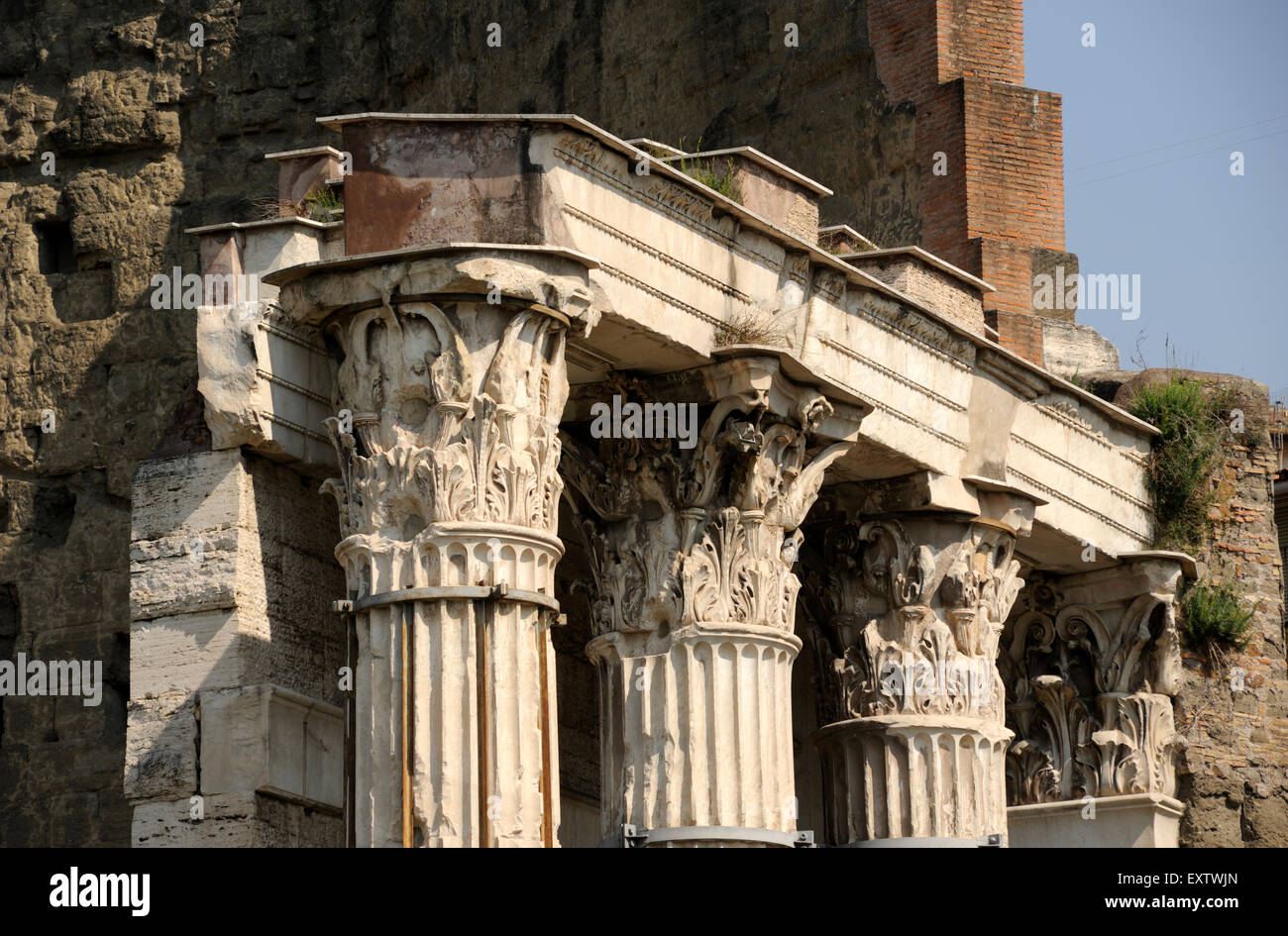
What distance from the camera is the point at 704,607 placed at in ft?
51.6

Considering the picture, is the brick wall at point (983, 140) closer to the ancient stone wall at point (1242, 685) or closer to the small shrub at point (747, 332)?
the ancient stone wall at point (1242, 685)

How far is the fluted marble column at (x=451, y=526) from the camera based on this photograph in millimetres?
13625

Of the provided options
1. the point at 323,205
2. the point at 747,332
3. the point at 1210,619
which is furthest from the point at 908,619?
the point at 323,205

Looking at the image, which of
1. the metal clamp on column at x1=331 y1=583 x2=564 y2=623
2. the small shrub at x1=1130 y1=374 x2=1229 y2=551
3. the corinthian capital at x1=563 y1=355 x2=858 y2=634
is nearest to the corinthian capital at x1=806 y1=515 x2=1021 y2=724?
the corinthian capital at x1=563 y1=355 x2=858 y2=634

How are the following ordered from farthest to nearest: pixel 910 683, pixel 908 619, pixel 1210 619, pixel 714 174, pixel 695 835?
pixel 1210 619, pixel 908 619, pixel 910 683, pixel 714 174, pixel 695 835

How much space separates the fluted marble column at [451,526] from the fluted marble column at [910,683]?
12.5 ft

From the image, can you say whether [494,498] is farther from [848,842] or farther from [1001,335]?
[1001,335]

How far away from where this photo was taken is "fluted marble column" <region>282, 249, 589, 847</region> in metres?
13.6

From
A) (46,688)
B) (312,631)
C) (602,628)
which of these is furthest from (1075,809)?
(46,688)

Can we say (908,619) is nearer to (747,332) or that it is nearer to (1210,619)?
(747,332)

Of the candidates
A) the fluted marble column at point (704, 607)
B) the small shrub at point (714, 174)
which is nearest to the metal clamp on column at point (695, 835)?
the fluted marble column at point (704, 607)

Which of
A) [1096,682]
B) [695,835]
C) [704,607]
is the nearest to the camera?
[695,835]

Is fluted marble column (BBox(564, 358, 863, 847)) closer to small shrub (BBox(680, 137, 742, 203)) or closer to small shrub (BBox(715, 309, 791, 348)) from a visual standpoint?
small shrub (BBox(715, 309, 791, 348))

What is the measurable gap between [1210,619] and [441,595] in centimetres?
805
